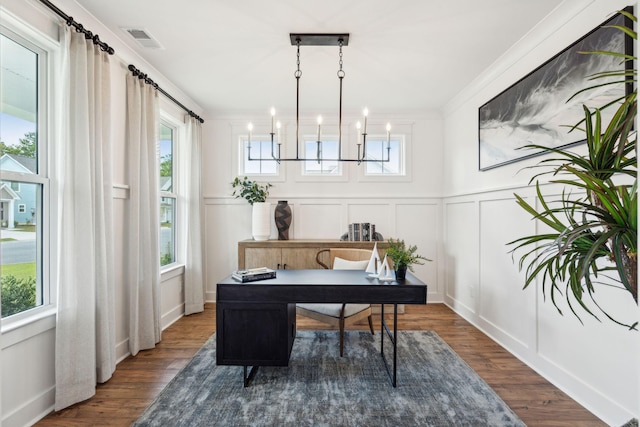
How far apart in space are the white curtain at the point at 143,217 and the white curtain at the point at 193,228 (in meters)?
0.80

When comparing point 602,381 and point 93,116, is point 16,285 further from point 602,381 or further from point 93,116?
point 602,381

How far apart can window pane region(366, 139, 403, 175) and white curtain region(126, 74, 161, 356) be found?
8.89ft

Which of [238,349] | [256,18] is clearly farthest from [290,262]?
[256,18]

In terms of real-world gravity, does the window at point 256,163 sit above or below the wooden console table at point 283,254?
above

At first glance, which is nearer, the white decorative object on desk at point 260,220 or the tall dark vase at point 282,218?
the white decorative object on desk at point 260,220

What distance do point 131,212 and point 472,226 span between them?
11.3 feet

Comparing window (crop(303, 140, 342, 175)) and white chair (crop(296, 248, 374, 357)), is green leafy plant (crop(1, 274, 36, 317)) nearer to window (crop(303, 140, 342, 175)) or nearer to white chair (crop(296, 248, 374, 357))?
white chair (crop(296, 248, 374, 357))

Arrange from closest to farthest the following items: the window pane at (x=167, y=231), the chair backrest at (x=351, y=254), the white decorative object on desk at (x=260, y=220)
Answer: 1. the chair backrest at (x=351, y=254)
2. the window pane at (x=167, y=231)
3. the white decorative object on desk at (x=260, y=220)

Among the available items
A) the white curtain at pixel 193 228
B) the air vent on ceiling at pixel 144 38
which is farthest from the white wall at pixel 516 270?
the white curtain at pixel 193 228

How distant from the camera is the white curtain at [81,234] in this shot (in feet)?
6.97

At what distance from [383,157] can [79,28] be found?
3525 mm

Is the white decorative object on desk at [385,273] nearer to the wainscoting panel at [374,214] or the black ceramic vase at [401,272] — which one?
the black ceramic vase at [401,272]

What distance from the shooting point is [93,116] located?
232 cm

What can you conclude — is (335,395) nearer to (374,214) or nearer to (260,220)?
(260,220)
